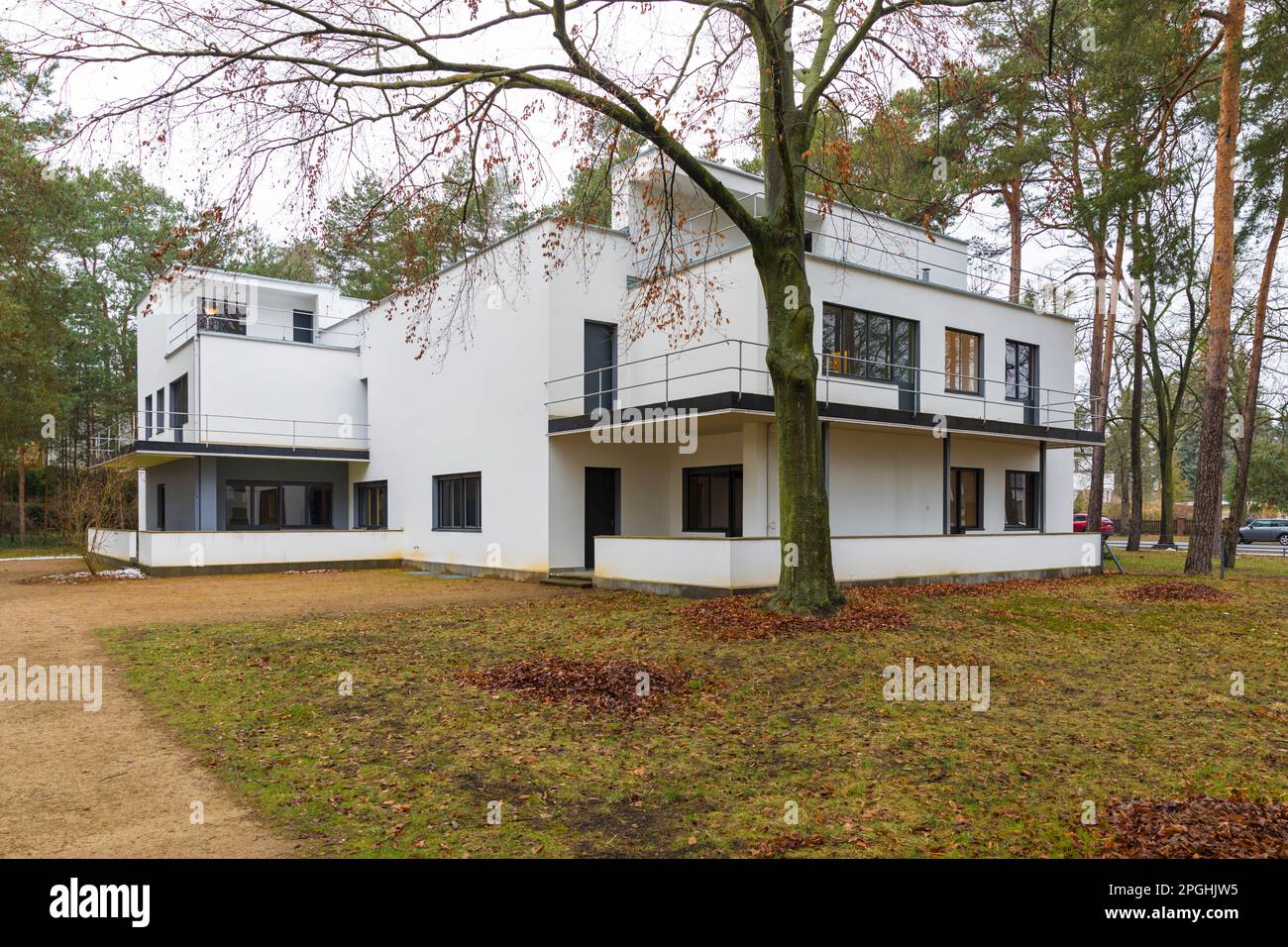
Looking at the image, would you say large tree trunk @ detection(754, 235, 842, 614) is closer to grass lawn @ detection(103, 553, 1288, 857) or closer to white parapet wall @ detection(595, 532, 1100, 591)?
grass lawn @ detection(103, 553, 1288, 857)

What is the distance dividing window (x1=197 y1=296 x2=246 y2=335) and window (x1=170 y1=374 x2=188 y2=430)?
5.52 feet

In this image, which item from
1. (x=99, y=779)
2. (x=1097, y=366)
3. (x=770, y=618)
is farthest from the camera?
(x=1097, y=366)

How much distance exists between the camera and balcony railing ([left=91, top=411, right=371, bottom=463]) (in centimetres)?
2194

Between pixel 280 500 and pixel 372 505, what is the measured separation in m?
2.53

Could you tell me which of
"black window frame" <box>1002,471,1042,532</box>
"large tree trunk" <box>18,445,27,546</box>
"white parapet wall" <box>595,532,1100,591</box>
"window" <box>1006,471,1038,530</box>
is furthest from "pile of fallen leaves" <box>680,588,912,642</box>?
"large tree trunk" <box>18,445,27,546</box>

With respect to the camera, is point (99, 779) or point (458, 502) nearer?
point (99, 779)

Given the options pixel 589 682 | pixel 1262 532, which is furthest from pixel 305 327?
pixel 1262 532

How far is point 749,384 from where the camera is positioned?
14664 mm

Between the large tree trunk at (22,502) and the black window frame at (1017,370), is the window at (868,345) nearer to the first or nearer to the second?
the black window frame at (1017,370)

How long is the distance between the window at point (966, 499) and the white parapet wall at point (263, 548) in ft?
46.7

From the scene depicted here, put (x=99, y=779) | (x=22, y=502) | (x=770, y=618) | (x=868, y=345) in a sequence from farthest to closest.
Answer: (x=22, y=502)
(x=868, y=345)
(x=770, y=618)
(x=99, y=779)

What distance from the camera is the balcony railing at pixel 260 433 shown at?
21.9 metres

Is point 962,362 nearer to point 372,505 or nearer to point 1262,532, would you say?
point 372,505
